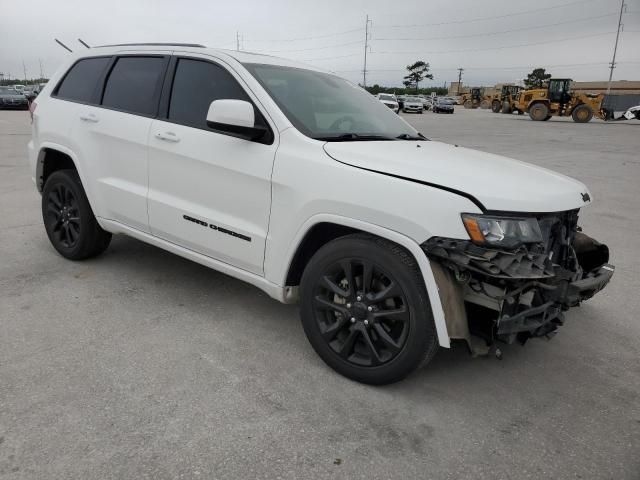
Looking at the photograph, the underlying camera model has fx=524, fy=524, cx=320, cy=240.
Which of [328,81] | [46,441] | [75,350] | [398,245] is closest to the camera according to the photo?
[46,441]

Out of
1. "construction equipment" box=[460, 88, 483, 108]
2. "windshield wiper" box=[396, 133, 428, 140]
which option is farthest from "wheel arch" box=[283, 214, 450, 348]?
"construction equipment" box=[460, 88, 483, 108]

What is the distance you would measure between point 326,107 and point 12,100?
31.9m

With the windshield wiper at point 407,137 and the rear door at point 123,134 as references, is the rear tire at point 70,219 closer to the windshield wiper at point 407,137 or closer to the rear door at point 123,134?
the rear door at point 123,134

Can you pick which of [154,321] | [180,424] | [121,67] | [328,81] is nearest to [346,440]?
[180,424]

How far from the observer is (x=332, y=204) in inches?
108

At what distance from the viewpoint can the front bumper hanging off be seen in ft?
7.88

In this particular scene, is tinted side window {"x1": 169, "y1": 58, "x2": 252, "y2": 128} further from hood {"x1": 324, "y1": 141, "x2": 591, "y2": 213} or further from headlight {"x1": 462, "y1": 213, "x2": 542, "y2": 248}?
headlight {"x1": 462, "y1": 213, "x2": 542, "y2": 248}

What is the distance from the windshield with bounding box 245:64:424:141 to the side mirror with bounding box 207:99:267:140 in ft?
0.92

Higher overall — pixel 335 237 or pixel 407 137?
pixel 407 137

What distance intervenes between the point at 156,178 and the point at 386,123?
1.66m

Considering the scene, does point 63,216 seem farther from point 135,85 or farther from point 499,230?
point 499,230

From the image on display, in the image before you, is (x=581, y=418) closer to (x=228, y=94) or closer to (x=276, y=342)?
(x=276, y=342)

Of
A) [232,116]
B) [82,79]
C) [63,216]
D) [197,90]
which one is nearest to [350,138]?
[232,116]

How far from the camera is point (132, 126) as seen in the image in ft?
12.3
